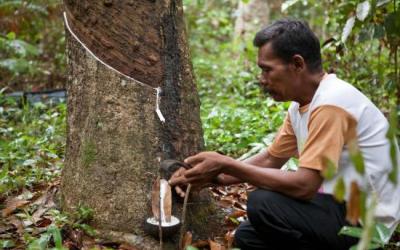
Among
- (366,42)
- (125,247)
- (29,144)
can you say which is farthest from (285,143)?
(366,42)

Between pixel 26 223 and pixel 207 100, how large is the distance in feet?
12.6

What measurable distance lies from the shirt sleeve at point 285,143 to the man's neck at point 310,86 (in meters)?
0.34

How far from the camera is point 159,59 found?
288cm

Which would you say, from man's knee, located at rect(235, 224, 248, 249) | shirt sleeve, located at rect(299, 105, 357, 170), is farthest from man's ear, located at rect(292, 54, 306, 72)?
man's knee, located at rect(235, 224, 248, 249)

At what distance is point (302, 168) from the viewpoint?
2.38 metres

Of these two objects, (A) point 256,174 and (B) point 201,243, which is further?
(B) point 201,243

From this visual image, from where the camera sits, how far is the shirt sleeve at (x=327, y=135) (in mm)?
2332

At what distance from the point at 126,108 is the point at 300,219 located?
1.05 m

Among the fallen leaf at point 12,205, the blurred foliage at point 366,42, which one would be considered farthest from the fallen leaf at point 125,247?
the blurred foliage at point 366,42

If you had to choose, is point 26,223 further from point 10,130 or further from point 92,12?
point 10,130

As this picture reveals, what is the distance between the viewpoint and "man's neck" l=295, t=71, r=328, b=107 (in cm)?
259

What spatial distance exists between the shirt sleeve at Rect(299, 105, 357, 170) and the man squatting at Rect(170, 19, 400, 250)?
0.03 feet

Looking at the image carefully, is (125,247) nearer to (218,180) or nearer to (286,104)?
(218,180)

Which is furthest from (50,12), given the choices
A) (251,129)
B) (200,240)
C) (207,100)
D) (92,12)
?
(200,240)
